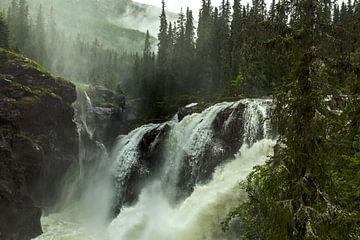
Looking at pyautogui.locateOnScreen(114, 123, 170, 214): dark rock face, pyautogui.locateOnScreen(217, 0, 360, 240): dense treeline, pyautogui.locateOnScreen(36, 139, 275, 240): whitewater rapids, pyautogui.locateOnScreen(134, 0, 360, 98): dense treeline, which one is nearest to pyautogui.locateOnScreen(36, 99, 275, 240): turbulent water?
pyautogui.locateOnScreen(36, 139, 275, 240): whitewater rapids

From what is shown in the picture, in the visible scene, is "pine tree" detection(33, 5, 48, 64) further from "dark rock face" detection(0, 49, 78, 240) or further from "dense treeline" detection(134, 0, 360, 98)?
"dark rock face" detection(0, 49, 78, 240)

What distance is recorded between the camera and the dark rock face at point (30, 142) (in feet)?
129

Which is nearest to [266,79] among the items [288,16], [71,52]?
[288,16]

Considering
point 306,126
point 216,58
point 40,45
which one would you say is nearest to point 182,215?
point 306,126

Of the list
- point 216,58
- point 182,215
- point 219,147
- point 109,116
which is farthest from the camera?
point 216,58

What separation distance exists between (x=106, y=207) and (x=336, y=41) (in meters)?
44.9

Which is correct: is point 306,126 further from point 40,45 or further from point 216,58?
point 40,45

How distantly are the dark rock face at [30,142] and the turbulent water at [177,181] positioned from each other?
2840mm

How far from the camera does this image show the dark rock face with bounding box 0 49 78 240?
39250 mm

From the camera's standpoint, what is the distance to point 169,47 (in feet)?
366

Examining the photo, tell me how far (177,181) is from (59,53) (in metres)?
87.6

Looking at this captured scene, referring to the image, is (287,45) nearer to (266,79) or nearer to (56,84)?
(56,84)

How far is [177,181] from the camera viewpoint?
42.8 metres

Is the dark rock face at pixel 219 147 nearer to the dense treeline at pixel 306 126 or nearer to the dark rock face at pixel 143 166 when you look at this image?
the dark rock face at pixel 143 166
